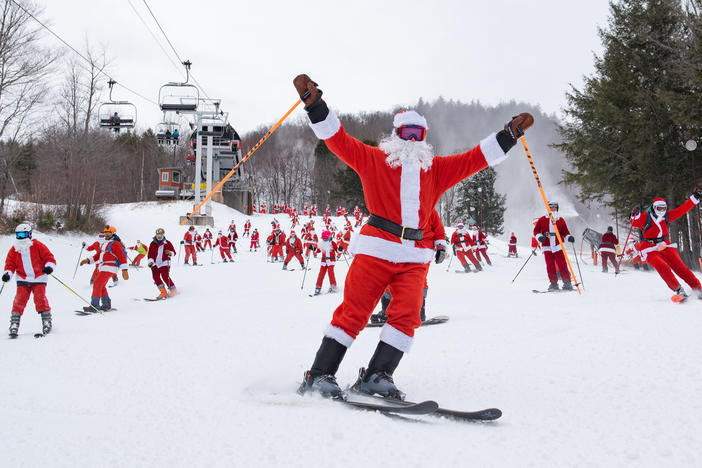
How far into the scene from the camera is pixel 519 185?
6638 cm

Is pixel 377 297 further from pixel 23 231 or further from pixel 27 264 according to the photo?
pixel 23 231

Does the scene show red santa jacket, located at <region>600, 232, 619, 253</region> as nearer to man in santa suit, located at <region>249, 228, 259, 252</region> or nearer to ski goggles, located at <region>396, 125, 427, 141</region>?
ski goggles, located at <region>396, 125, 427, 141</region>

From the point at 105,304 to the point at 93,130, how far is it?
1012 inches

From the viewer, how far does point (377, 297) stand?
9.21ft

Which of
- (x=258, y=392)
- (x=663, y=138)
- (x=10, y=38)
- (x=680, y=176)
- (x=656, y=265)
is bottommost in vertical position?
(x=258, y=392)

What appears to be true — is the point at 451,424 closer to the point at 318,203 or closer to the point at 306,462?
the point at 306,462

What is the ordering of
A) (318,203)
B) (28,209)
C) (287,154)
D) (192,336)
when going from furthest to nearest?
(287,154)
(318,203)
(28,209)
(192,336)

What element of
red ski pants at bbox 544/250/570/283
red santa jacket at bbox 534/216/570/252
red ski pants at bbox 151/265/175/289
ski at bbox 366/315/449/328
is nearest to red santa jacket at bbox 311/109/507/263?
ski at bbox 366/315/449/328

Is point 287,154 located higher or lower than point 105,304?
higher

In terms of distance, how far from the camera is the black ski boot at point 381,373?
259 centimetres

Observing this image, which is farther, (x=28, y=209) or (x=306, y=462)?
(x=28, y=209)

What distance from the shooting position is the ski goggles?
3.01m

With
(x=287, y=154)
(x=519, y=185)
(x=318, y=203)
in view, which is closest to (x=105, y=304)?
(x=318, y=203)

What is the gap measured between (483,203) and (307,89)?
4335cm
